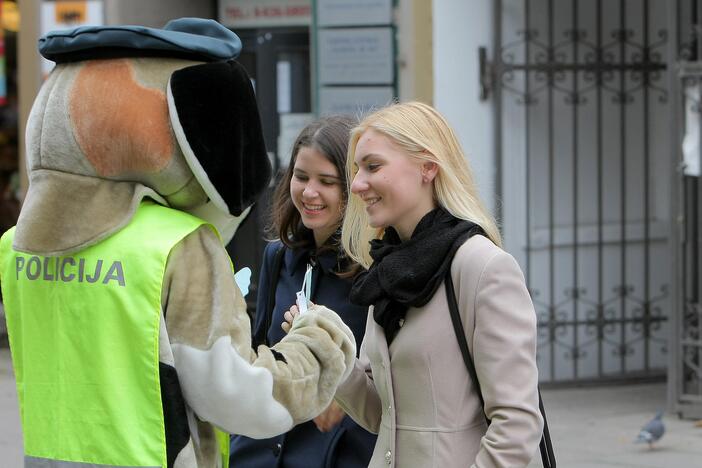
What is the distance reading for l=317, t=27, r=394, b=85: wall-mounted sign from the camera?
28.0ft

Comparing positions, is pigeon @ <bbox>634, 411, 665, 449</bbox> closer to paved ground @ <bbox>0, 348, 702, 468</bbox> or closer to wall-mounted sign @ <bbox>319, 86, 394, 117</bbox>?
paved ground @ <bbox>0, 348, 702, 468</bbox>

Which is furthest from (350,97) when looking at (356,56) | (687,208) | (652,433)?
(652,433)

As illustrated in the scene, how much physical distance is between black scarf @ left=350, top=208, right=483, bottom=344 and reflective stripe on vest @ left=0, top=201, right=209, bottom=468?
19.4 inches

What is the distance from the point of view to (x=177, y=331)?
8.58ft

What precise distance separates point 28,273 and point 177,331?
0.39 meters

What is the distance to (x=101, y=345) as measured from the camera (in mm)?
2609

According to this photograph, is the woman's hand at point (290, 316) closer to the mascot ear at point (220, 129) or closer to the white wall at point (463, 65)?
the mascot ear at point (220, 129)

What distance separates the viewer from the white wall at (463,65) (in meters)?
7.94

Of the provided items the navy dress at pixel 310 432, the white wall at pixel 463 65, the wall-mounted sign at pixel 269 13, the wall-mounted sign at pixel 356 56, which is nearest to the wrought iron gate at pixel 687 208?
the white wall at pixel 463 65

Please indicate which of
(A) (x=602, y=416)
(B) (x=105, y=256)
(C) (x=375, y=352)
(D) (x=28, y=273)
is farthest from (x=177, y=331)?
(A) (x=602, y=416)

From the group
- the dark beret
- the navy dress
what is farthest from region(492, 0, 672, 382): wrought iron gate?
the dark beret

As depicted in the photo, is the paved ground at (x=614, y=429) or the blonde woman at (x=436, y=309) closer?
the blonde woman at (x=436, y=309)

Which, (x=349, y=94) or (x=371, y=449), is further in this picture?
(x=349, y=94)

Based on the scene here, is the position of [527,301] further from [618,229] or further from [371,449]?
[618,229]
